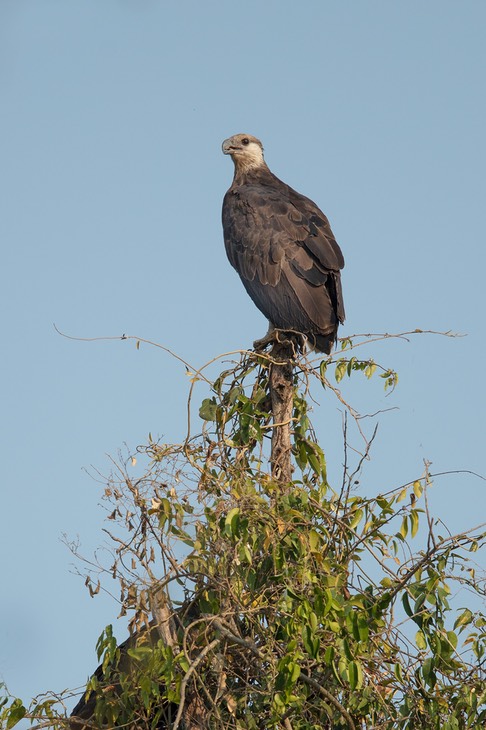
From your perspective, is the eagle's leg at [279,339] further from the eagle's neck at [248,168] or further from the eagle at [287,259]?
the eagle's neck at [248,168]

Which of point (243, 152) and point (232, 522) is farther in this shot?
point (243, 152)

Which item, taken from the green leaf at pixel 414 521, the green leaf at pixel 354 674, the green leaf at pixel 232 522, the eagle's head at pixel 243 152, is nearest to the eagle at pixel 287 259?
the eagle's head at pixel 243 152

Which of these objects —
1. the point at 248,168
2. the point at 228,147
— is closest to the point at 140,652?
the point at 248,168

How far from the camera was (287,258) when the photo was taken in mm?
7180

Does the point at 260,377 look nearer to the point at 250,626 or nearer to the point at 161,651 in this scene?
the point at 250,626

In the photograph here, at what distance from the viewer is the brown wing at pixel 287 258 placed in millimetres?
6922

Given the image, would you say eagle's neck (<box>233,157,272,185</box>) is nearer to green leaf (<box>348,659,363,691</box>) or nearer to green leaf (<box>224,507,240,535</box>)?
green leaf (<box>224,507,240,535</box>)

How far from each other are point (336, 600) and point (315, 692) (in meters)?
0.65

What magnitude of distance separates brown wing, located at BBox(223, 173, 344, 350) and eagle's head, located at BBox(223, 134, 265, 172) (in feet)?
2.98

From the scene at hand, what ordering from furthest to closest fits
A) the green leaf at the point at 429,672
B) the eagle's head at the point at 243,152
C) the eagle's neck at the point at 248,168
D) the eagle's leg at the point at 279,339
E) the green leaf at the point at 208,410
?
the eagle's head at the point at 243,152
the eagle's neck at the point at 248,168
the eagle's leg at the point at 279,339
the green leaf at the point at 208,410
the green leaf at the point at 429,672

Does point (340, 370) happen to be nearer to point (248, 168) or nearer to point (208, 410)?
point (208, 410)

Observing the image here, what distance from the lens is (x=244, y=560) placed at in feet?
14.1

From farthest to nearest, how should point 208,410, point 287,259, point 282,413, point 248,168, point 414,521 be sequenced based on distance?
1. point 248,168
2. point 287,259
3. point 282,413
4. point 208,410
5. point 414,521

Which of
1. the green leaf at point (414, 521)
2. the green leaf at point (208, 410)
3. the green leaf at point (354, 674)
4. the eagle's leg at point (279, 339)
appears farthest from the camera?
the eagle's leg at point (279, 339)
